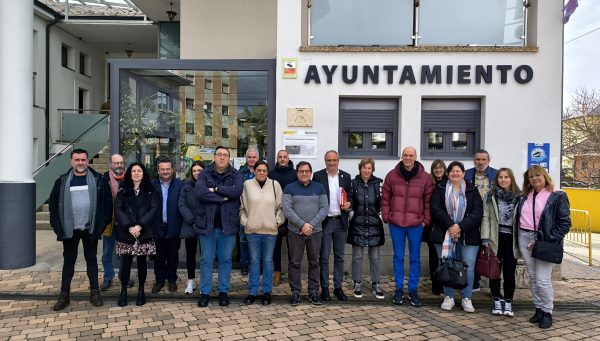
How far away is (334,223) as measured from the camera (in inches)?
217

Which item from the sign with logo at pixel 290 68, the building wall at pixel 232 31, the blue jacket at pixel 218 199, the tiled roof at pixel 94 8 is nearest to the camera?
the blue jacket at pixel 218 199

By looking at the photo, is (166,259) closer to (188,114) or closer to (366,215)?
(188,114)

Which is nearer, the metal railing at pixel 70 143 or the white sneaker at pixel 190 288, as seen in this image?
the white sneaker at pixel 190 288

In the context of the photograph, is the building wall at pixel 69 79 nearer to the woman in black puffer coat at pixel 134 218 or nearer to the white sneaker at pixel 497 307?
the woman in black puffer coat at pixel 134 218

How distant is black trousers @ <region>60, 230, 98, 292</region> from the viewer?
16.9 ft

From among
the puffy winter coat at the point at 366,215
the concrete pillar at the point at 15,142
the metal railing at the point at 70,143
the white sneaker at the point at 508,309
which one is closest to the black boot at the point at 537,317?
the white sneaker at the point at 508,309

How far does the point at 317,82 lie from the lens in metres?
6.76

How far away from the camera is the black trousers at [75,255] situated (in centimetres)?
514

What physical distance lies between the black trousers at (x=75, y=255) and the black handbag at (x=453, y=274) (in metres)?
4.11

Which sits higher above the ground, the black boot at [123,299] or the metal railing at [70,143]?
the metal railing at [70,143]

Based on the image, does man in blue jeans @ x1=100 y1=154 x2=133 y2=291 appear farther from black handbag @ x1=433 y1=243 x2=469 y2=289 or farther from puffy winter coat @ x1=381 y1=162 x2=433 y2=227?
black handbag @ x1=433 y1=243 x2=469 y2=289

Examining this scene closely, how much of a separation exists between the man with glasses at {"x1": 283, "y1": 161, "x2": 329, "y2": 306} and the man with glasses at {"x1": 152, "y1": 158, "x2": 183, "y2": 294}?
4.79 ft

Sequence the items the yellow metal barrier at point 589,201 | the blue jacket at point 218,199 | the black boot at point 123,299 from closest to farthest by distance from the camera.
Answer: the blue jacket at point 218,199 → the black boot at point 123,299 → the yellow metal barrier at point 589,201

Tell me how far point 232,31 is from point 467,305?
6.18m
